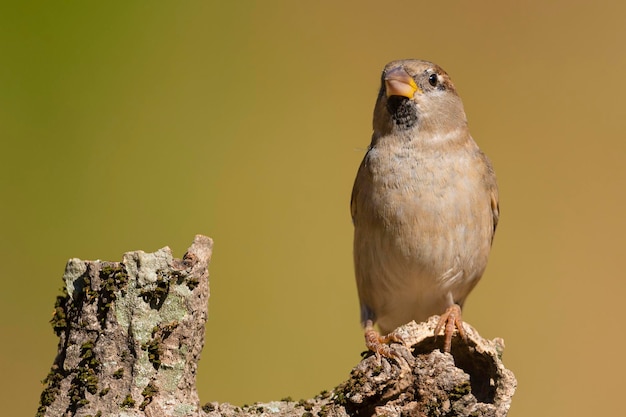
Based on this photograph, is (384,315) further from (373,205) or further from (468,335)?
(468,335)

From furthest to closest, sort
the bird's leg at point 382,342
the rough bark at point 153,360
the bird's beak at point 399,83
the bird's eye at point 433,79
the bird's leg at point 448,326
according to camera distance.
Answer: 1. the bird's eye at point 433,79
2. the bird's beak at point 399,83
3. the bird's leg at point 448,326
4. the bird's leg at point 382,342
5. the rough bark at point 153,360

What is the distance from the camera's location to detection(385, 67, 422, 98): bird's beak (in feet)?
10.9

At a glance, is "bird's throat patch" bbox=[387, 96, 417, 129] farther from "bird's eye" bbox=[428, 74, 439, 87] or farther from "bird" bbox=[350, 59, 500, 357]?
"bird's eye" bbox=[428, 74, 439, 87]

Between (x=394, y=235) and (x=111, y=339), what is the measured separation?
1.38 meters

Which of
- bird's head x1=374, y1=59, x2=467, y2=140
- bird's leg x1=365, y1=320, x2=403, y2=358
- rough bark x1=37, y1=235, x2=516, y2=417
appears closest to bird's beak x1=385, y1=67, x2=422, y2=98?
bird's head x1=374, y1=59, x2=467, y2=140

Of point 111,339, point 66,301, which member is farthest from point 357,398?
point 66,301

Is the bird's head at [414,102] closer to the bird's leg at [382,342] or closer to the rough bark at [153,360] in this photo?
the bird's leg at [382,342]

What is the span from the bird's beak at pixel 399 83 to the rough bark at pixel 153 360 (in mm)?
1206

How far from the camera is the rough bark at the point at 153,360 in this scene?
233 cm

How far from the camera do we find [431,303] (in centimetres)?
361

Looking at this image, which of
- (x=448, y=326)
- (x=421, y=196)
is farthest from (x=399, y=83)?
(x=448, y=326)

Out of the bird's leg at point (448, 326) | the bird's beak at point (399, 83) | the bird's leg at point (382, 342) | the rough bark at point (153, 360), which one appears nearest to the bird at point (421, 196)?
the bird's beak at point (399, 83)

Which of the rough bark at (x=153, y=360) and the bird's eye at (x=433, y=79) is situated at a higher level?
the bird's eye at (x=433, y=79)

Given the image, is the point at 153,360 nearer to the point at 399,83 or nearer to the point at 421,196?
the point at 421,196
